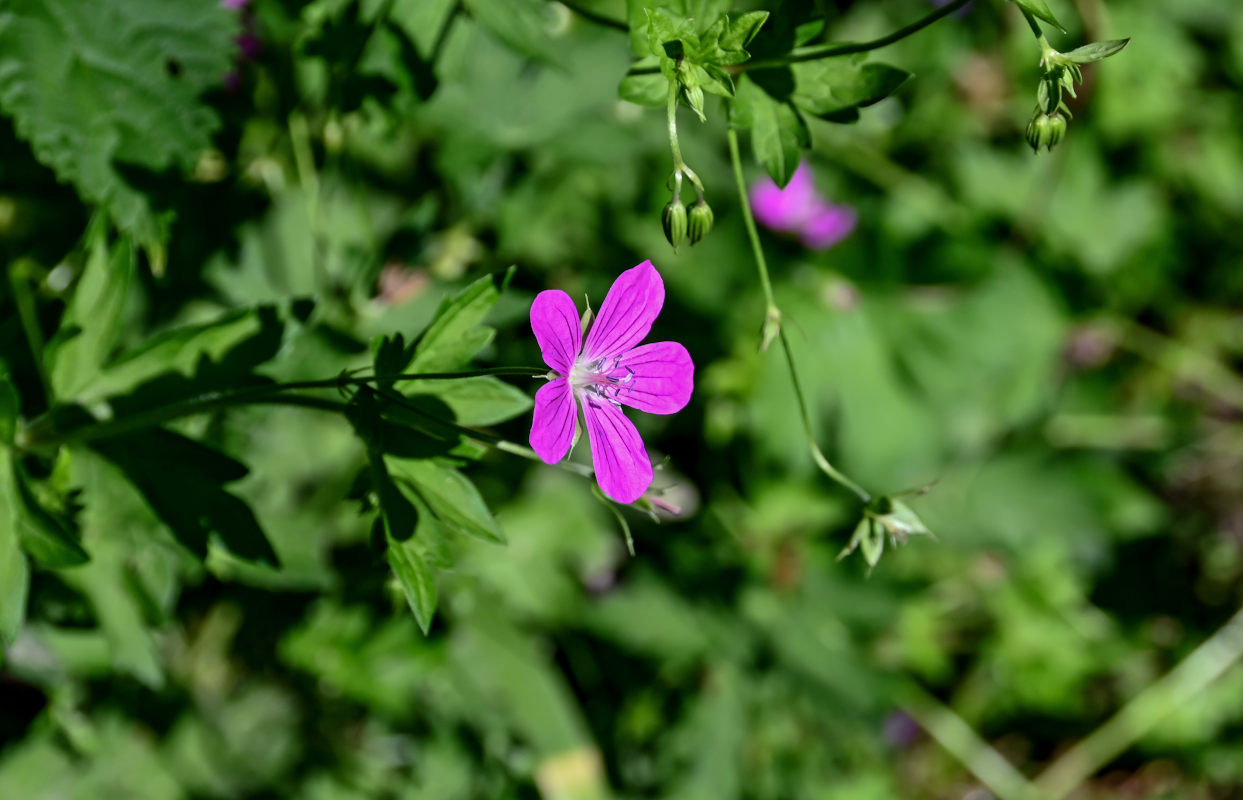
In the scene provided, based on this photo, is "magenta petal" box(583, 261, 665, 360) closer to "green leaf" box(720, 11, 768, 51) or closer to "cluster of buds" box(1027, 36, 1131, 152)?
"green leaf" box(720, 11, 768, 51)

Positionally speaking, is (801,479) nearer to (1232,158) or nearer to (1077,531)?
(1077,531)

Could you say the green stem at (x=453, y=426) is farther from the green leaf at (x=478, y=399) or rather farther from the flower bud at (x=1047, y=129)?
the flower bud at (x=1047, y=129)

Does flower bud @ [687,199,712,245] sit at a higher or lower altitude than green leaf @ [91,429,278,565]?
higher

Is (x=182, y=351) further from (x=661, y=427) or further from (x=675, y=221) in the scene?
(x=661, y=427)

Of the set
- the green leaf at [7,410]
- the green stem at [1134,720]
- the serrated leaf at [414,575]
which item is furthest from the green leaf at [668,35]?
the green stem at [1134,720]

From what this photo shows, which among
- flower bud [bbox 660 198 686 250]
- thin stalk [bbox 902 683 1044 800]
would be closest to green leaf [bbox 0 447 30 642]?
flower bud [bbox 660 198 686 250]

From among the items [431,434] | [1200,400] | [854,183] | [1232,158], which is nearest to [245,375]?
[431,434]
